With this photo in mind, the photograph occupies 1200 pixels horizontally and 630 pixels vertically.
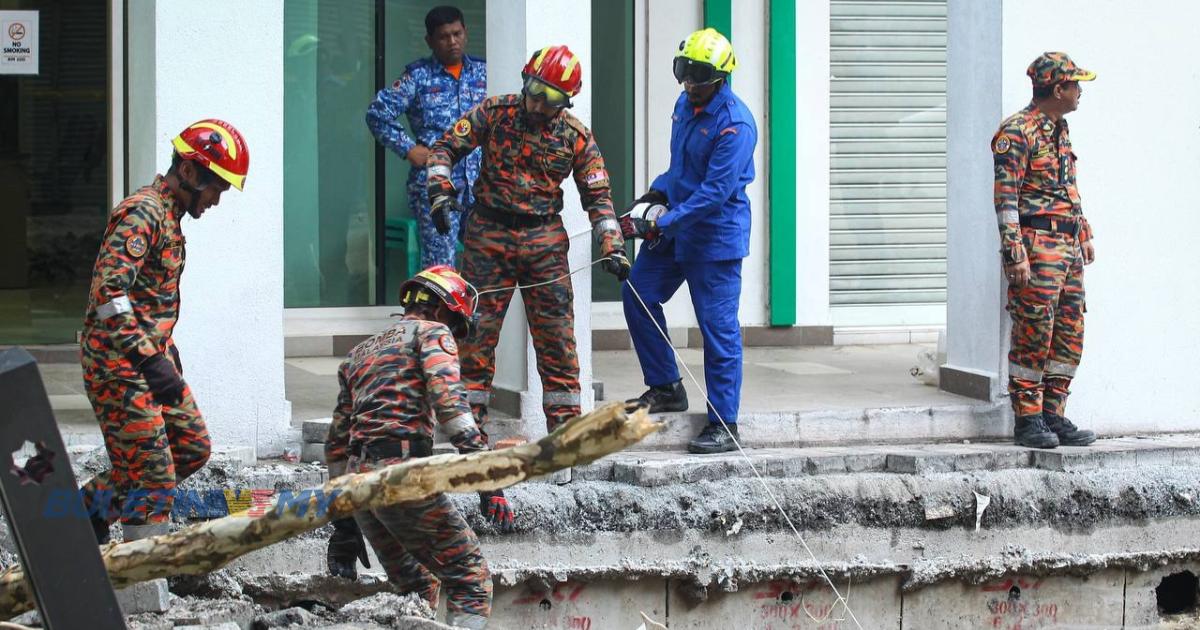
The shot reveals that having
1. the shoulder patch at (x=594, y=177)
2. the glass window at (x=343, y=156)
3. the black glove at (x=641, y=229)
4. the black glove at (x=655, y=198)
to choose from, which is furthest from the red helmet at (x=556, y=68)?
the glass window at (x=343, y=156)

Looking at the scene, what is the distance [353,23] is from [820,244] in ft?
13.2

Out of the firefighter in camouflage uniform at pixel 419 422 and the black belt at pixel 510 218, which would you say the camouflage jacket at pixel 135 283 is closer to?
the firefighter in camouflage uniform at pixel 419 422

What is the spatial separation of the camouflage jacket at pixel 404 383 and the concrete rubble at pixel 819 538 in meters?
1.30

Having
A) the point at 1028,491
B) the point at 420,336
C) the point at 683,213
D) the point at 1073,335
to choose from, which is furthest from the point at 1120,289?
the point at 420,336

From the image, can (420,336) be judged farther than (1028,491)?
No

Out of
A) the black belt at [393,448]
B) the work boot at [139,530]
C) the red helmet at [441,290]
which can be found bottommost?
the work boot at [139,530]

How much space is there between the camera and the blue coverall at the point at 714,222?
339 inches

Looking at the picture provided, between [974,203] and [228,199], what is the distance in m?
4.50

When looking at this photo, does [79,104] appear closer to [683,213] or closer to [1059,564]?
[683,213]

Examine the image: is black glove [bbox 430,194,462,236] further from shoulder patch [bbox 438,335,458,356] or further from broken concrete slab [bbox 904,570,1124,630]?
broken concrete slab [bbox 904,570,1124,630]

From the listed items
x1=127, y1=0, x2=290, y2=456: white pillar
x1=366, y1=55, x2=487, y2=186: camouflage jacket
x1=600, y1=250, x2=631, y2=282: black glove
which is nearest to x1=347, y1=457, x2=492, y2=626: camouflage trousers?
x1=127, y1=0, x2=290, y2=456: white pillar

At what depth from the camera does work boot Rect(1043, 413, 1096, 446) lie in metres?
9.34

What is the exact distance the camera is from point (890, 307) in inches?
519

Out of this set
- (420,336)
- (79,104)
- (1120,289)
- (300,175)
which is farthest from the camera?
(79,104)
